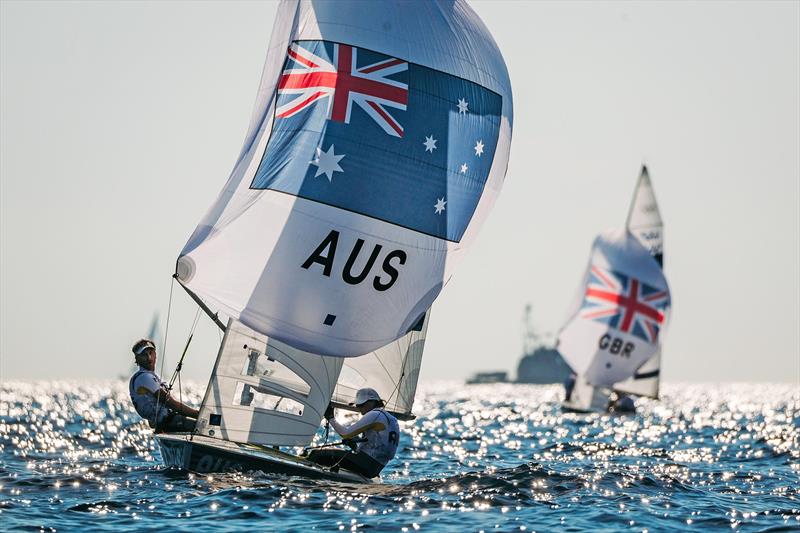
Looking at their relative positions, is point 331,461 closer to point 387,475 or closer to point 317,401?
point 317,401

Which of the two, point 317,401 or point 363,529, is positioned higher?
point 317,401

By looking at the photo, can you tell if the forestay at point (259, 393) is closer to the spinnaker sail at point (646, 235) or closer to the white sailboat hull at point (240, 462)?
the white sailboat hull at point (240, 462)

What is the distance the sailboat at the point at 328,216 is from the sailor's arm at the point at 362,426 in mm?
571

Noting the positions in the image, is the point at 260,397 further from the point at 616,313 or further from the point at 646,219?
the point at 646,219

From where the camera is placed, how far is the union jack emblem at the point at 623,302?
39344 mm

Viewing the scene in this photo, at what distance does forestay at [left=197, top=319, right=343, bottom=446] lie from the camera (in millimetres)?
15086

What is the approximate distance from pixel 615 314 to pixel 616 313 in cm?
5

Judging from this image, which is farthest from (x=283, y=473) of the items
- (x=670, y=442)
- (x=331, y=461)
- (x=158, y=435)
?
(x=670, y=442)

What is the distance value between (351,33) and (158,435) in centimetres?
640

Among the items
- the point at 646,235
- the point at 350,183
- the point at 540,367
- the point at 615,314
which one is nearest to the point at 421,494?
the point at 350,183

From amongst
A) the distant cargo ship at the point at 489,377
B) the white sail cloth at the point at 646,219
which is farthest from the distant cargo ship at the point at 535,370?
the white sail cloth at the point at 646,219

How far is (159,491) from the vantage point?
13.3 m

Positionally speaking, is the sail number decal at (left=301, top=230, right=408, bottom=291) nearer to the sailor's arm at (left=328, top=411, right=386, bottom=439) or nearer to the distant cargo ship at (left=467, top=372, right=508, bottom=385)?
the sailor's arm at (left=328, top=411, right=386, bottom=439)

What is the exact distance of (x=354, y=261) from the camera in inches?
587
